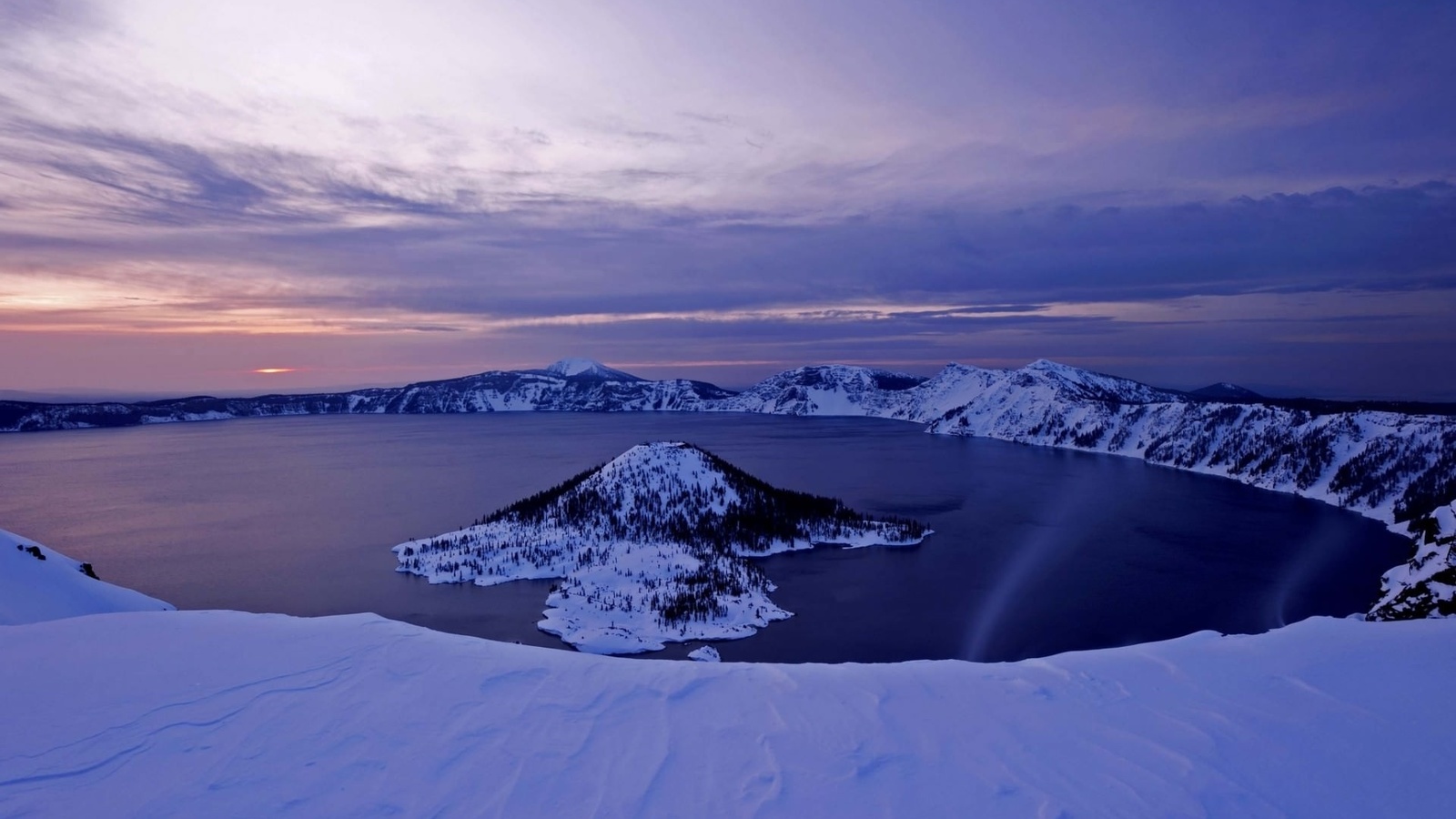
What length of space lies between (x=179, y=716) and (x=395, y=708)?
2.92m

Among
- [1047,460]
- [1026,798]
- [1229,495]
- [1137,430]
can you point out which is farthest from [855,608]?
[1137,430]

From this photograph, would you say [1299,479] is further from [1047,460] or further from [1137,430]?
[1137,430]

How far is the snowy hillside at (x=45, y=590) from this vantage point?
78.5ft

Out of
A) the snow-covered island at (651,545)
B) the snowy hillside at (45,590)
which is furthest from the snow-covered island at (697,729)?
the snow-covered island at (651,545)

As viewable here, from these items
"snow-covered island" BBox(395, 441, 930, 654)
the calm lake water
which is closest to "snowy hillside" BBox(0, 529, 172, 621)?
the calm lake water

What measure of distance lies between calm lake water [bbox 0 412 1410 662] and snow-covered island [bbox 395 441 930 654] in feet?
9.16

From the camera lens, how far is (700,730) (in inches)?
387

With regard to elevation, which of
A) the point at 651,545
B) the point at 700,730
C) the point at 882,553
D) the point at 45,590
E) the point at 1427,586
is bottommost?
the point at 882,553

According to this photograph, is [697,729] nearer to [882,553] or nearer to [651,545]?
[651,545]

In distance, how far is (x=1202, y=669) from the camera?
11.8 metres

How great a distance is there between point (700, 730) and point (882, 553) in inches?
2536

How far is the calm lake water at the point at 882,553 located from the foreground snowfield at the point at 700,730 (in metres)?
31.0

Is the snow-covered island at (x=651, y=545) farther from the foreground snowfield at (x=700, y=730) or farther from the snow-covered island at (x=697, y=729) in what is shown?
the foreground snowfield at (x=700, y=730)

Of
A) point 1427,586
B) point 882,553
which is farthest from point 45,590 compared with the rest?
point 882,553
